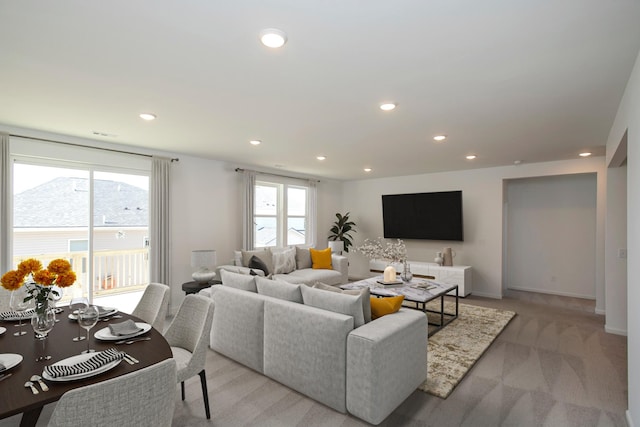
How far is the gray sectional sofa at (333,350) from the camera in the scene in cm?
228

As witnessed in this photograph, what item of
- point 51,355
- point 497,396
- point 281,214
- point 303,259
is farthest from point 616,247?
point 51,355

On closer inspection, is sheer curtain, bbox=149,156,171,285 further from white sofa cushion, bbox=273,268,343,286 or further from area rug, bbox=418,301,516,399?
area rug, bbox=418,301,516,399

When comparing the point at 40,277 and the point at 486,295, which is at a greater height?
the point at 40,277

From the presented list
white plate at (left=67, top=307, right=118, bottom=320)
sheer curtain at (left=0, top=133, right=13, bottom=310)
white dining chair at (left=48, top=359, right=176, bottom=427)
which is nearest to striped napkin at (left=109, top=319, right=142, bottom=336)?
white plate at (left=67, top=307, right=118, bottom=320)

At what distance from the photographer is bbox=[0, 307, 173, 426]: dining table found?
1332 millimetres

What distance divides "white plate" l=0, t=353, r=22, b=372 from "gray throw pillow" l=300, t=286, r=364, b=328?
1882mm

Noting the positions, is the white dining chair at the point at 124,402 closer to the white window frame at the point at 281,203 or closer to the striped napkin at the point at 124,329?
the striped napkin at the point at 124,329

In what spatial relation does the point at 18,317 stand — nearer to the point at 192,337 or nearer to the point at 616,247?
the point at 192,337

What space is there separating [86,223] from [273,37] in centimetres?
401

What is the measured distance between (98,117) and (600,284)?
7.11 m

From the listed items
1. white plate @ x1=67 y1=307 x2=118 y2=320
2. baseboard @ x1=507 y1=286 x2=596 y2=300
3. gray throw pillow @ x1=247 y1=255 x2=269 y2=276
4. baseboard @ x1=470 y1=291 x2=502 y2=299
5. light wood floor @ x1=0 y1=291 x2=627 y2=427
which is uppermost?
white plate @ x1=67 y1=307 x2=118 y2=320

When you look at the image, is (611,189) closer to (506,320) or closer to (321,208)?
(506,320)

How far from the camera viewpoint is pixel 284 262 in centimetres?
609

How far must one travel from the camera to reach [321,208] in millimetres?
7973
